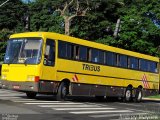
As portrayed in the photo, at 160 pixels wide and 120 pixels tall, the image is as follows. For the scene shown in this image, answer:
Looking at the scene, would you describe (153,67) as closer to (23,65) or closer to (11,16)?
(23,65)

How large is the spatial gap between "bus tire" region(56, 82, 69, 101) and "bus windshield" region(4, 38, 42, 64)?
2082mm

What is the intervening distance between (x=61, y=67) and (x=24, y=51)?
1.97 m

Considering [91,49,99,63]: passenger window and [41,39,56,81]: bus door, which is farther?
[91,49,99,63]: passenger window

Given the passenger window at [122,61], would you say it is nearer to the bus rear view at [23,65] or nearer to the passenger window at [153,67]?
the passenger window at [153,67]

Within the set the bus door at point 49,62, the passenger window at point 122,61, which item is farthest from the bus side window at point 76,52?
the passenger window at point 122,61

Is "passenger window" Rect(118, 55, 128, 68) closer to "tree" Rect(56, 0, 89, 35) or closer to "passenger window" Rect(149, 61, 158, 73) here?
"passenger window" Rect(149, 61, 158, 73)

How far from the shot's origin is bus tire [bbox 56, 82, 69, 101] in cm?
2266

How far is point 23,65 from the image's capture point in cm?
2183

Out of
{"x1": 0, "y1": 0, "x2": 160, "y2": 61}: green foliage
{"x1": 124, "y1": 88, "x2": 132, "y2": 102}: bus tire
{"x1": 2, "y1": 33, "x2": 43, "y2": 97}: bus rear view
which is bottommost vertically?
{"x1": 124, "y1": 88, "x2": 132, "y2": 102}: bus tire

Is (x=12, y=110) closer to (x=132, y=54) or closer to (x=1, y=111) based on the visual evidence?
(x=1, y=111)

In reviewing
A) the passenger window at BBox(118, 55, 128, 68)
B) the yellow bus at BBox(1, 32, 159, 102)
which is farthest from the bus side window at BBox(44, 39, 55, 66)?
the passenger window at BBox(118, 55, 128, 68)

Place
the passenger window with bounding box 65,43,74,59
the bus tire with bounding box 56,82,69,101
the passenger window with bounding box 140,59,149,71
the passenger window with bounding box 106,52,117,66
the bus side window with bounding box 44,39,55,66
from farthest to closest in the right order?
the passenger window with bounding box 140,59,149,71
the passenger window with bounding box 106,52,117,66
the passenger window with bounding box 65,43,74,59
the bus tire with bounding box 56,82,69,101
the bus side window with bounding box 44,39,55,66

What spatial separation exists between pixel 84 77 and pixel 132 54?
23.0ft

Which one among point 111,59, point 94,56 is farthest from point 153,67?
point 94,56
